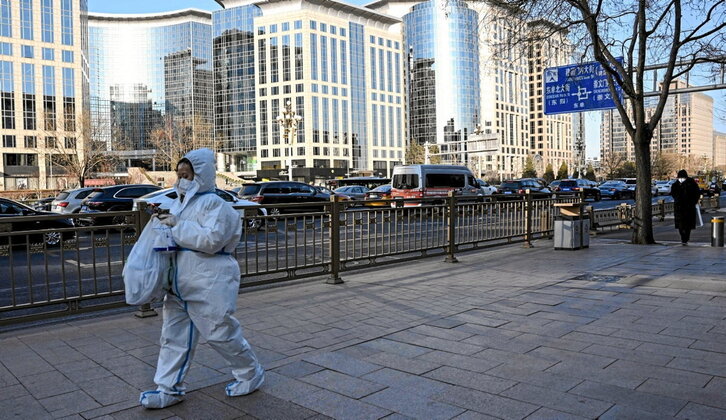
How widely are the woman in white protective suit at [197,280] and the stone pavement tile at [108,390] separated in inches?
11.7

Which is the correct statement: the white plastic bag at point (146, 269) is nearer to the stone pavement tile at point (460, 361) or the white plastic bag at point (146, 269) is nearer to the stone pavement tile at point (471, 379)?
the stone pavement tile at point (471, 379)

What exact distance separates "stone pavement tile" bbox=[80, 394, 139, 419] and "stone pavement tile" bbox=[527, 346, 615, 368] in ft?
9.93

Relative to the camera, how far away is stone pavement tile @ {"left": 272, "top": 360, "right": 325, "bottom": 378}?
4391 mm

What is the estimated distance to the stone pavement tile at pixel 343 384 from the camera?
3.96 meters

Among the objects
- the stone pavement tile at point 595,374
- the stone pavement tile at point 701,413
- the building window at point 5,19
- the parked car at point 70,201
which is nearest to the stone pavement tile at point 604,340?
the stone pavement tile at point 595,374

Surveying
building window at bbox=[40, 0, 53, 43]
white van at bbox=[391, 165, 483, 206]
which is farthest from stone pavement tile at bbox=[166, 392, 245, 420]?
building window at bbox=[40, 0, 53, 43]

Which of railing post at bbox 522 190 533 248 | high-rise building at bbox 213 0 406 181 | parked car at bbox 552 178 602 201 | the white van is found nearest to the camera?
railing post at bbox 522 190 533 248

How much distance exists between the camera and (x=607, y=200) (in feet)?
140

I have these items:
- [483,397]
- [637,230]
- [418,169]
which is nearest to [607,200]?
[418,169]

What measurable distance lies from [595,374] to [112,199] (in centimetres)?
1986

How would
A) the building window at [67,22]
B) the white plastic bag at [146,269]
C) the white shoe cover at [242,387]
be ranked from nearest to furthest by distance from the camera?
the white plastic bag at [146,269] < the white shoe cover at [242,387] < the building window at [67,22]

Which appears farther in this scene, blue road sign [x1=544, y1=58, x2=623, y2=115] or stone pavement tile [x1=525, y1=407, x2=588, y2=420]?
blue road sign [x1=544, y1=58, x2=623, y2=115]

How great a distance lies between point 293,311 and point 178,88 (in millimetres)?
111630

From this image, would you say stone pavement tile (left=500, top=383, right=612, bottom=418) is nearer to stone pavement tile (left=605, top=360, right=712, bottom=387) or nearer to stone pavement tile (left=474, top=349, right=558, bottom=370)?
stone pavement tile (left=474, top=349, right=558, bottom=370)
